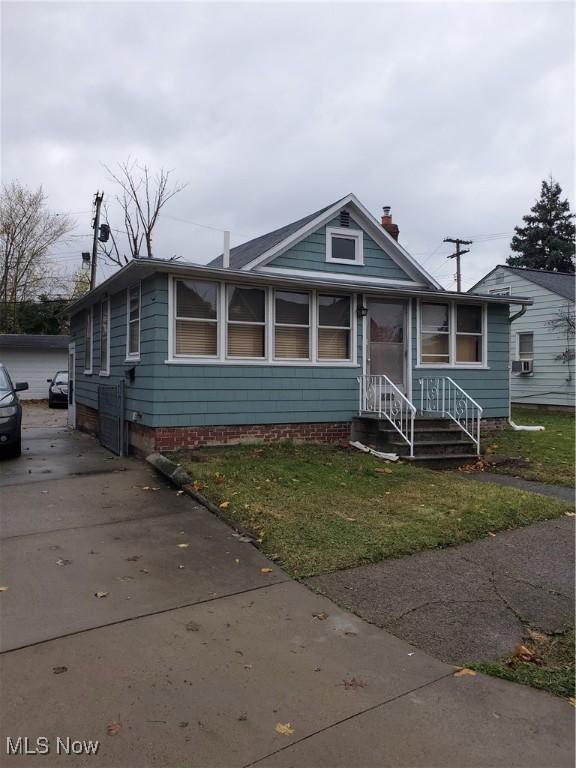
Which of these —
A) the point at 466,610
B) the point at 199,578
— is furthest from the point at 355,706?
the point at 199,578

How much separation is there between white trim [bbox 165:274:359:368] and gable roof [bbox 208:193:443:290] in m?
1.49

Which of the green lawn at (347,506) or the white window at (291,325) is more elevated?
the white window at (291,325)

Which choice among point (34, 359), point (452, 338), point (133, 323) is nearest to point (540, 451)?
point (452, 338)

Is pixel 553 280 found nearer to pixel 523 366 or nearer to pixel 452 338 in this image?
pixel 523 366

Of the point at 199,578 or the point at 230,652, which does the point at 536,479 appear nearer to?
the point at 199,578

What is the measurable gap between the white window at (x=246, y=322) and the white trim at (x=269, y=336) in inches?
3.5

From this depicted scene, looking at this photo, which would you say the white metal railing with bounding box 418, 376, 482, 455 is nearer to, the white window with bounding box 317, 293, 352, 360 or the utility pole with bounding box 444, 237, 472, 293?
the white window with bounding box 317, 293, 352, 360

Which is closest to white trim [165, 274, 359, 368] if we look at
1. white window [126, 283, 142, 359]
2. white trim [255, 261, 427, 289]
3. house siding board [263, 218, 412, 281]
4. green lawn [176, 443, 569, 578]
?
white window [126, 283, 142, 359]

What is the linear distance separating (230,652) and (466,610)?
1657 millimetres

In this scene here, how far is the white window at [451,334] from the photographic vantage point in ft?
37.5

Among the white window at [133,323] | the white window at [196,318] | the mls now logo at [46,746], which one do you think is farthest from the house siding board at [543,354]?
the mls now logo at [46,746]

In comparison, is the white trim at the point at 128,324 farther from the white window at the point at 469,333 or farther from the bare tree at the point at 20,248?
the bare tree at the point at 20,248

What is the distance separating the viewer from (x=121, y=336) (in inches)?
424

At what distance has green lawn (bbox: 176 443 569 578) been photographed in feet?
15.9
